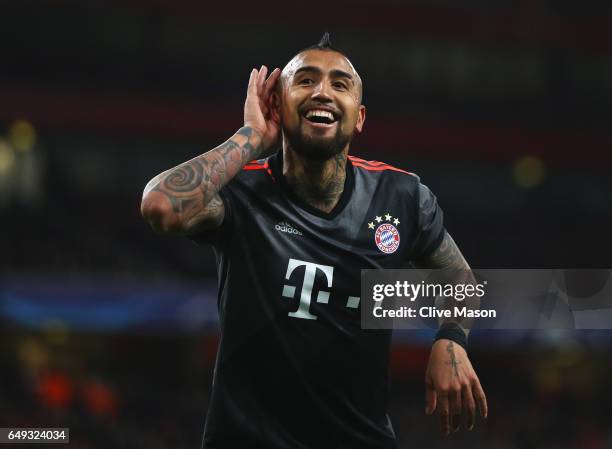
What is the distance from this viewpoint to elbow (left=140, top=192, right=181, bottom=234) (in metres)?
3.22

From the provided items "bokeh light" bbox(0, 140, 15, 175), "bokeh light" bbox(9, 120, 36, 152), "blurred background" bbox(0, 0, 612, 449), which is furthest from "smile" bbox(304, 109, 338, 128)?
"bokeh light" bbox(0, 140, 15, 175)

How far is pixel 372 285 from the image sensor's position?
363 centimetres

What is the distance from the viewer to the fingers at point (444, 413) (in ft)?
11.6

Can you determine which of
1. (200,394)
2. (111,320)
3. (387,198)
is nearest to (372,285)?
(387,198)

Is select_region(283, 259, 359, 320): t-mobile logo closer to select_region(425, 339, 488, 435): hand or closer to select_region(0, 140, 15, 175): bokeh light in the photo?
select_region(425, 339, 488, 435): hand

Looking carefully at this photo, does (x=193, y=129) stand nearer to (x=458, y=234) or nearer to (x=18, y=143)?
(x=18, y=143)

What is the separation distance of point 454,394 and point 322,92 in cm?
150

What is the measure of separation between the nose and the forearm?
42 cm

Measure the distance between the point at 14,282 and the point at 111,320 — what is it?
80.8 inches

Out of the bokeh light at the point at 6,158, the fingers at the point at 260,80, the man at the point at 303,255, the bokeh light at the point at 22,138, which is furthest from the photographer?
the bokeh light at the point at 6,158

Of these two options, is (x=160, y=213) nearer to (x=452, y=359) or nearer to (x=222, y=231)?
(x=222, y=231)

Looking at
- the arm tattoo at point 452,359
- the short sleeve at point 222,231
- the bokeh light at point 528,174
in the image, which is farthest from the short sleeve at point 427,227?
the bokeh light at point 528,174

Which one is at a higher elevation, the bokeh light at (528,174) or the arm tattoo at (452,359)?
the bokeh light at (528,174)

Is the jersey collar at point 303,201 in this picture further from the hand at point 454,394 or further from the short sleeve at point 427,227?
the hand at point 454,394
